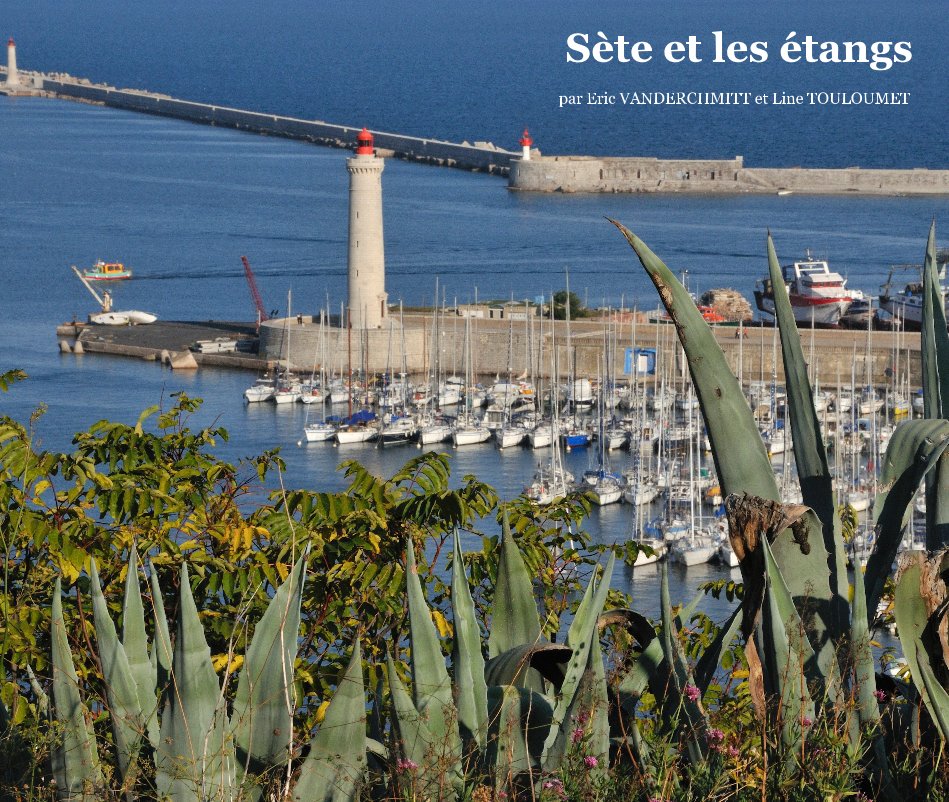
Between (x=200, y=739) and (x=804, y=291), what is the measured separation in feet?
131

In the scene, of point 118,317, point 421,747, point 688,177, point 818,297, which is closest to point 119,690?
point 421,747

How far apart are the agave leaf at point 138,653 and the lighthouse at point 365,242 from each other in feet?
114

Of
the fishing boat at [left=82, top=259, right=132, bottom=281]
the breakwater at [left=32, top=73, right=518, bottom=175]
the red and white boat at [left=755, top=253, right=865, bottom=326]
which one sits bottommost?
the red and white boat at [left=755, top=253, right=865, bottom=326]

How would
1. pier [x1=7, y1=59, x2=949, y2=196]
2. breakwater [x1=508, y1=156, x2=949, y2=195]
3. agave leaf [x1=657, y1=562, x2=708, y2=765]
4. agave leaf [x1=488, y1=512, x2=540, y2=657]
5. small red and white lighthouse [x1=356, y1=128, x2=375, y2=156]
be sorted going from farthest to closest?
1. breakwater [x1=508, y1=156, x2=949, y2=195]
2. pier [x1=7, y1=59, x2=949, y2=196]
3. small red and white lighthouse [x1=356, y1=128, x2=375, y2=156]
4. agave leaf [x1=488, y1=512, x2=540, y2=657]
5. agave leaf [x1=657, y1=562, x2=708, y2=765]

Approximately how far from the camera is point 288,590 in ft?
8.20

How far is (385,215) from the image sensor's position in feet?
204

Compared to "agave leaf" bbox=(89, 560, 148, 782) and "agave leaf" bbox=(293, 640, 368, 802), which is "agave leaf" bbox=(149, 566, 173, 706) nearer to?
"agave leaf" bbox=(89, 560, 148, 782)

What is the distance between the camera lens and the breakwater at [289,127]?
78938mm

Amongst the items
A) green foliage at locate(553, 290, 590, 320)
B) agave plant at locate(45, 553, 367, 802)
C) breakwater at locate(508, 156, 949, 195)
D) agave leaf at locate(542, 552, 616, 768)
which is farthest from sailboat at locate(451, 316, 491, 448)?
breakwater at locate(508, 156, 949, 195)

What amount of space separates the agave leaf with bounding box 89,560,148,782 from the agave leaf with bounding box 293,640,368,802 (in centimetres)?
25

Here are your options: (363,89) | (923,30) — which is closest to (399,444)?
(363,89)

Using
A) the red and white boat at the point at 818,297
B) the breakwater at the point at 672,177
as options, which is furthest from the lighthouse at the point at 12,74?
the red and white boat at the point at 818,297

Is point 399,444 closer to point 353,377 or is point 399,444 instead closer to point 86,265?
point 353,377

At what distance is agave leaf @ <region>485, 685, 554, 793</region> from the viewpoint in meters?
2.58
